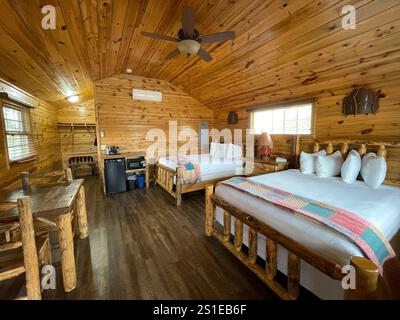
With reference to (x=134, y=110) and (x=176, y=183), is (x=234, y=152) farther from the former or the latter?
(x=134, y=110)

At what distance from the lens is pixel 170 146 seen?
17.2ft

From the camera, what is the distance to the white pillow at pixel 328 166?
2.58 m

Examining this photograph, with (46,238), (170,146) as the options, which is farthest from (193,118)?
(46,238)

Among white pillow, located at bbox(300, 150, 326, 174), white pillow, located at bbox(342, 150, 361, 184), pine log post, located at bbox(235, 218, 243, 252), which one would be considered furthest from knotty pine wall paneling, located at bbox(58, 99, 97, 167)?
white pillow, located at bbox(342, 150, 361, 184)

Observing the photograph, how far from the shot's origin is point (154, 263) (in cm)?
190

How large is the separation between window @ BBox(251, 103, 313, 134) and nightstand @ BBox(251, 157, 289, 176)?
0.69 m

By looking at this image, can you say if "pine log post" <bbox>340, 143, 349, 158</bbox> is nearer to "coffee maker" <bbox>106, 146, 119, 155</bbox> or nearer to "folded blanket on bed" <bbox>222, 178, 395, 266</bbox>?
"folded blanket on bed" <bbox>222, 178, 395, 266</bbox>

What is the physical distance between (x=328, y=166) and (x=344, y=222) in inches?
64.5

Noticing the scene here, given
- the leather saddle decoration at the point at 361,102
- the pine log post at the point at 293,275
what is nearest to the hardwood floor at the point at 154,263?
the pine log post at the point at 293,275

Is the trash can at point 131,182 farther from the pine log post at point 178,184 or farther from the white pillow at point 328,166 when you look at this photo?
the white pillow at point 328,166

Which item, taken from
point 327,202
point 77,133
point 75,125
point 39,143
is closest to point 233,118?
point 327,202

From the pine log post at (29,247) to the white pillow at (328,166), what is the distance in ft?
10.5

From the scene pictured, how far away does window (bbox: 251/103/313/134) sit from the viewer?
331cm
